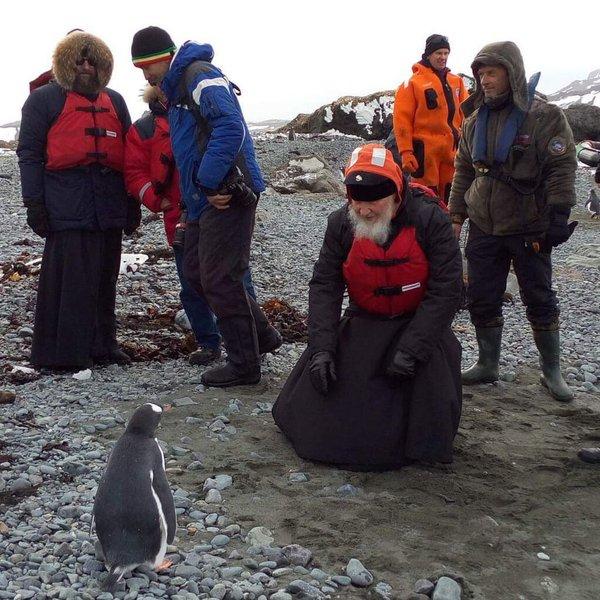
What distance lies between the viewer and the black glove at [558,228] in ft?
15.6

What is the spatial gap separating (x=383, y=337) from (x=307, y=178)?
12668 mm

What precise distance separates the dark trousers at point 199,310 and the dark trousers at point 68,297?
1.78ft

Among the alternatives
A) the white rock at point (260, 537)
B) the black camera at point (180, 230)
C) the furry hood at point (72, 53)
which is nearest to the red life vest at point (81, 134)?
the furry hood at point (72, 53)

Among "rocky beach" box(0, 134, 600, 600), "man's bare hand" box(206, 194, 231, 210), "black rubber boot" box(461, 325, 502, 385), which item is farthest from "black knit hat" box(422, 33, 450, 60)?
"man's bare hand" box(206, 194, 231, 210)

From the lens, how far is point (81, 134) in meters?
5.18

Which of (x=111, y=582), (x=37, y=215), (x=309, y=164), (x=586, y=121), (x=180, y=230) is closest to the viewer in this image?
A: (x=111, y=582)

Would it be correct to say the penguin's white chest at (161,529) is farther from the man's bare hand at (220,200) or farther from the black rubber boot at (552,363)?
the black rubber boot at (552,363)

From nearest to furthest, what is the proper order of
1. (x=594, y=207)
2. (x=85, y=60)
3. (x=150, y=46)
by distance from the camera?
(x=150, y=46), (x=85, y=60), (x=594, y=207)

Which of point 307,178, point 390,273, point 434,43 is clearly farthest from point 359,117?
point 390,273

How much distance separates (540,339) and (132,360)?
2.84m

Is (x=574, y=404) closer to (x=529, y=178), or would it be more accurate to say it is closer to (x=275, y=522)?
(x=529, y=178)

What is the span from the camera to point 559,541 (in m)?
3.40

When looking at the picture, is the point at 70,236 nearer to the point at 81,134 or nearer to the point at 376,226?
the point at 81,134

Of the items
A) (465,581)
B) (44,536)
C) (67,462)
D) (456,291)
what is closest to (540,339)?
(456,291)
